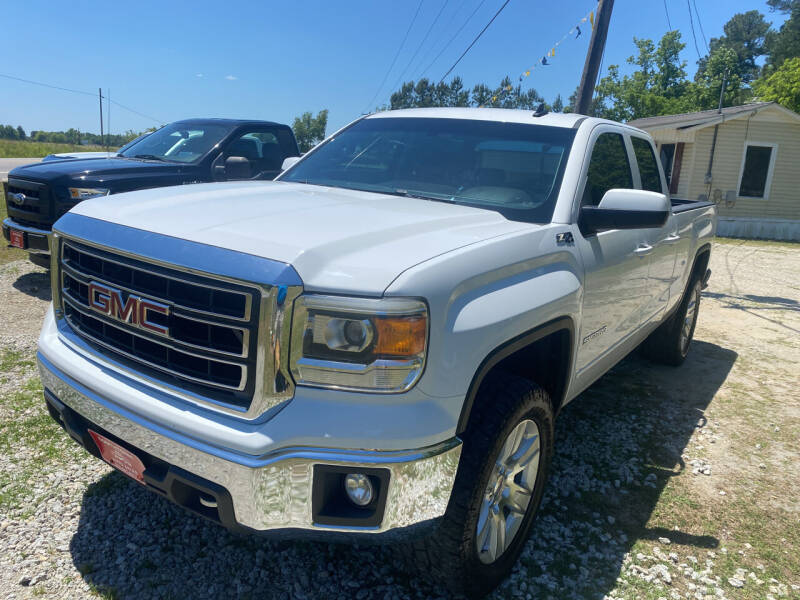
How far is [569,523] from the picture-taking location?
3.09 m

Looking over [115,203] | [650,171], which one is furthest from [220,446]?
[650,171]

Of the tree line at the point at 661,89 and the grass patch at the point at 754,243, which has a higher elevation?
the tree line at the point at 661,89

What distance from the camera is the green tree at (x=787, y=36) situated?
4941cm

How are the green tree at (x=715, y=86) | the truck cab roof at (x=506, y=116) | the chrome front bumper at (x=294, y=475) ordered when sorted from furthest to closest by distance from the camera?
the green tree at (x=715, y=86) < the truck cab roof at (x=506, y=116) < the chrome front bumper at (x=294, y=475)

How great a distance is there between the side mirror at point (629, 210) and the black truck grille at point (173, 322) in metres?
1.76

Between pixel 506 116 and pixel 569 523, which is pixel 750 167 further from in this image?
pixel 569 523

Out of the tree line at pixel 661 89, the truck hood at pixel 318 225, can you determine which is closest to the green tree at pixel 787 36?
the tree line at pixel 661 89

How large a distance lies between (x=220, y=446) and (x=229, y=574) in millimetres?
953

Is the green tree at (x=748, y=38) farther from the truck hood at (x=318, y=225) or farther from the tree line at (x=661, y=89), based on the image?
the truck hood at (x=318, y=225)

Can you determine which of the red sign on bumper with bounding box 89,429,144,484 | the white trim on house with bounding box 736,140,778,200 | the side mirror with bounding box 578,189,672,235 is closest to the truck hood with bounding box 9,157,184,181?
the red sign on bumper with bounding box 89,429,144,484

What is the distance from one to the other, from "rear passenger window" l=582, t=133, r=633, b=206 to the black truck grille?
1993mm

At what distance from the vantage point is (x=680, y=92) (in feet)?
137

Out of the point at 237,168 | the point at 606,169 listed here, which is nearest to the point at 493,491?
the point at 606,169

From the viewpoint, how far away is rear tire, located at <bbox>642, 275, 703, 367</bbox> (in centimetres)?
540
